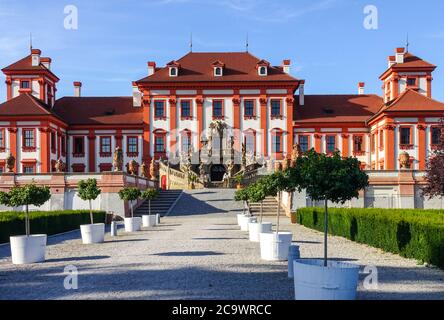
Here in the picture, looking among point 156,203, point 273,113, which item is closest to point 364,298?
point 156,203

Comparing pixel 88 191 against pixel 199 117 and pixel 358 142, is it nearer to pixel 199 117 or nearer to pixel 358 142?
pixel 199 117

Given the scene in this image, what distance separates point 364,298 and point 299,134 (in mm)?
42740

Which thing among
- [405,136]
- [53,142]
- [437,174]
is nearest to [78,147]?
[53,142]

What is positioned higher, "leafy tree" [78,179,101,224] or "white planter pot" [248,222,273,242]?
"leafy tree" [78,179,101,224]

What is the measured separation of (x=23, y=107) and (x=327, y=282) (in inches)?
1757

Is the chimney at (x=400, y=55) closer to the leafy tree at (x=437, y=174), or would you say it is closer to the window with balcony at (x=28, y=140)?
the leafy tree at (x=437, y=174)

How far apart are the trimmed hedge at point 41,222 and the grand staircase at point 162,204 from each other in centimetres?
811

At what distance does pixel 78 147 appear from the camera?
170 feet

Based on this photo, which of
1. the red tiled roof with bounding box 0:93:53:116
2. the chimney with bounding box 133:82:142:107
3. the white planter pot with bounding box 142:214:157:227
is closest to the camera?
the white planter pot with bounding box 142:214:157:227

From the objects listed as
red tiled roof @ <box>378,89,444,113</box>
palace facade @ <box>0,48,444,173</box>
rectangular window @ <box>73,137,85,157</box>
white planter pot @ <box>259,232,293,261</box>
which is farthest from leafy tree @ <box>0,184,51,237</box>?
rectangular window @ <box>73,137,85,157</box>

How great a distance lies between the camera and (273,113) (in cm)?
5078

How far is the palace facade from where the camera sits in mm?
48688

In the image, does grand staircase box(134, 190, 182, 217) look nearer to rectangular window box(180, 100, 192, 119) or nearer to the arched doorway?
the arched doorway

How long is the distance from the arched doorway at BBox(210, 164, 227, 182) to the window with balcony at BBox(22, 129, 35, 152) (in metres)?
15.0
